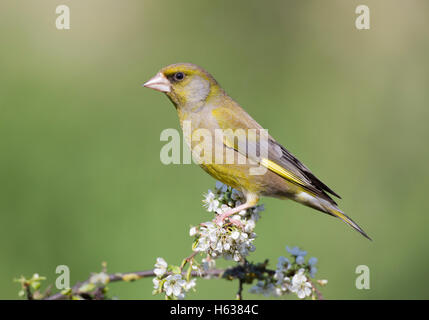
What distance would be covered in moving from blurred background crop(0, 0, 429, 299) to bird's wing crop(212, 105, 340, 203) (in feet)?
2.71

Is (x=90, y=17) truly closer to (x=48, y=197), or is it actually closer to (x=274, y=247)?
(x=48, y=197)

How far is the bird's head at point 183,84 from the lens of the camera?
3246 millimetres

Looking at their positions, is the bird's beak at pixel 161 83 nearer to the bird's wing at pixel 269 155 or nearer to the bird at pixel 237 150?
the bird at pixel 237 150

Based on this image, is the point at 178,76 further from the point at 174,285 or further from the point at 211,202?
the point at 174,285

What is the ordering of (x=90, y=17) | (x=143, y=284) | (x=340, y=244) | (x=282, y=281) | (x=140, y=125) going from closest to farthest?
1. (x=282, y=281)
2. (x=143, y=284)
3. (x=340, y=244)
4. (x=140, y=125)
5. (x=90, y=17)

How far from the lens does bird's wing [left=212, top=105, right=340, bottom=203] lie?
3062 mm

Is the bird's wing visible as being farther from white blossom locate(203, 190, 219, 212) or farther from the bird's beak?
white blossom locate(203, 190, 219, 212)

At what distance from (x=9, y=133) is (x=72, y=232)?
41.8 inches

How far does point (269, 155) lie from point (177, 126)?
1.60 m

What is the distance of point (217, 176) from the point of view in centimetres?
302

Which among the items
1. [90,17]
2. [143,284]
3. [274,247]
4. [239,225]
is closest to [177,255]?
[143,284]

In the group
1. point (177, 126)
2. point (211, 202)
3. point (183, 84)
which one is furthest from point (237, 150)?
point (177, 126)

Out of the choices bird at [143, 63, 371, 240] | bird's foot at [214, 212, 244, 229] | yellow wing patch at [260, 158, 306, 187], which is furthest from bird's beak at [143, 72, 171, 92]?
bird's foot at [214, 212, 244, 229]

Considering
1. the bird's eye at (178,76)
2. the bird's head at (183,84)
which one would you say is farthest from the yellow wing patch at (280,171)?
the bird's eye at (178,76)
